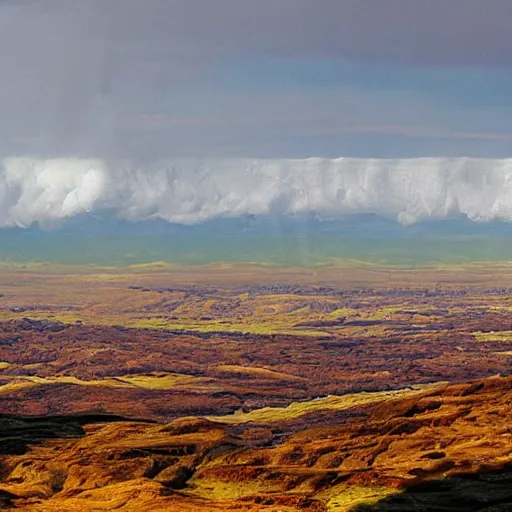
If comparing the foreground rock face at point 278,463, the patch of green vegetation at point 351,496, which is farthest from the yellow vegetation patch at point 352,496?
the foreground rock face at point 278,463

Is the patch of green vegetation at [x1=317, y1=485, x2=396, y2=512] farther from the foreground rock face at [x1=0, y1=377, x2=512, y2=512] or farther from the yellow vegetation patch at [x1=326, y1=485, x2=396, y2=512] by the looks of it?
the foreground rock face at [x1=0, y1=377, x2=512, y2=512]

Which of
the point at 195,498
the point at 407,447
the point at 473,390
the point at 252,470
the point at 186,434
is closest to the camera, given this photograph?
the point at 195,498

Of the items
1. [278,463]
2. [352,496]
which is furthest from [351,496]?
[278,463]

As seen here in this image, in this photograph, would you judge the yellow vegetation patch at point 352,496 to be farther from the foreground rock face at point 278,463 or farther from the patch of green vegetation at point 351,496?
the foreground rock face at point 278,463

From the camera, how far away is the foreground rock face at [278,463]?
121375 mm

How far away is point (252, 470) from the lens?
136250mm

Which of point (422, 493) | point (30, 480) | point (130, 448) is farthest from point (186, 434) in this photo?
point (422, 493)

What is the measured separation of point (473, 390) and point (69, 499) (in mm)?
81115

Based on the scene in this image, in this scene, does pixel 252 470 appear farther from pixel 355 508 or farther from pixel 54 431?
pixel 54 431

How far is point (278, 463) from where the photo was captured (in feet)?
481

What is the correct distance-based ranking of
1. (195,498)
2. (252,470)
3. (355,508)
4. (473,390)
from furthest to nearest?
1. (473,390)
2. (252,470)
3. (195,498)
4. (355,508)

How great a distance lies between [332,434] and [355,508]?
52.1 metres

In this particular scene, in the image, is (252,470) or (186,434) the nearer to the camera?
(252,470)

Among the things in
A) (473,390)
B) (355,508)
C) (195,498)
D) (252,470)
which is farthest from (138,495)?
(473,390)
